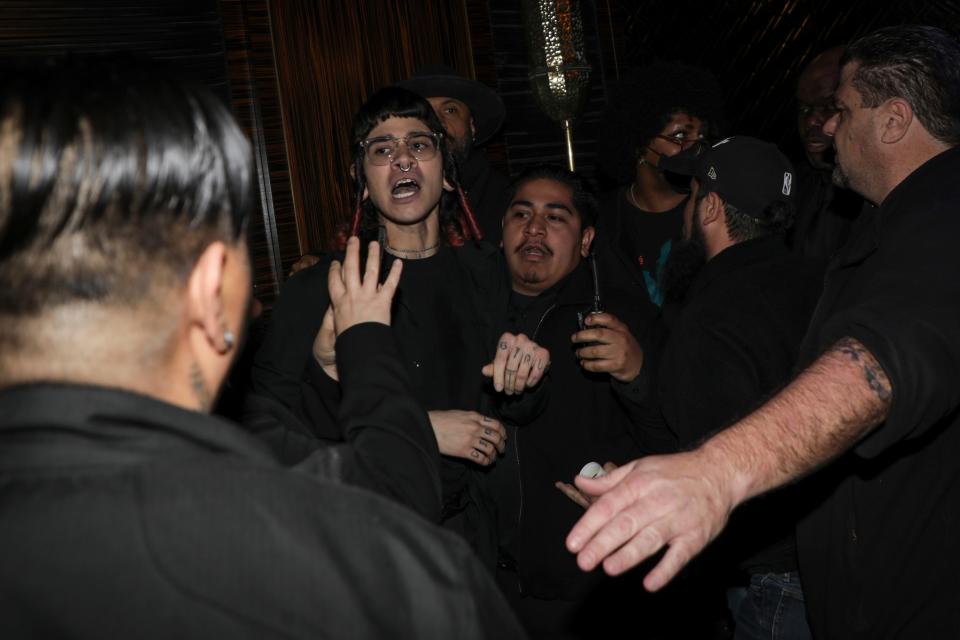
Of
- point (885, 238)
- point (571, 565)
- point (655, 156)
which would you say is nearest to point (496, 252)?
point (571, 565)

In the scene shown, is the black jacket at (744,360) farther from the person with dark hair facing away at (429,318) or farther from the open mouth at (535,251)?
the open mouth at (535,251)

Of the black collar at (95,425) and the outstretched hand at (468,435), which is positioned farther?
the outstretched hand at (468,435)

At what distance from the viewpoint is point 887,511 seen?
1671 millimetres

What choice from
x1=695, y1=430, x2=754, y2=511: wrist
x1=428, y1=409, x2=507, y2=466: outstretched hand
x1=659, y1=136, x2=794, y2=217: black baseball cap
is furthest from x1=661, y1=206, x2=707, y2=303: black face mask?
x1=695, y1=430, x2=754, y2=511: wrist

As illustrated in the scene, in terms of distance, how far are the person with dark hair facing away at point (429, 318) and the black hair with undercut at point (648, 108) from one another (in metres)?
1.76

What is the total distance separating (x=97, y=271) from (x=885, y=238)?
4.42 feet

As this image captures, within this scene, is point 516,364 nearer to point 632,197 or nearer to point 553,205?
point 553,205

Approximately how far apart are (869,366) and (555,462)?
4.19 ft

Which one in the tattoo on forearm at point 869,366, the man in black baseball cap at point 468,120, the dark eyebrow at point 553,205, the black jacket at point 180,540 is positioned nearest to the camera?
the black jacket at point 180,540

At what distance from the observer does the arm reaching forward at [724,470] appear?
1.21 m

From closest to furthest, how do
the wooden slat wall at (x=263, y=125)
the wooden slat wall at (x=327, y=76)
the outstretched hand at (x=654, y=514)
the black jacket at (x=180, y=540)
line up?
the black jacket at (x=180, y=540), the outstretched hand at (x=654, y=514), the wooden slat wall at (x=263, y=125), the wooden slat wall at (x=327, y=76)

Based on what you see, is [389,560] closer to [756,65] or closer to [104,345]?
[104,345]

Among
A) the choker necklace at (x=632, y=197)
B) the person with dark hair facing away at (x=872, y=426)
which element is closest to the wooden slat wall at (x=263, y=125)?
the choker necklace at (x=632, y=197)

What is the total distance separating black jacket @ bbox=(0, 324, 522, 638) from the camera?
2.24ft
